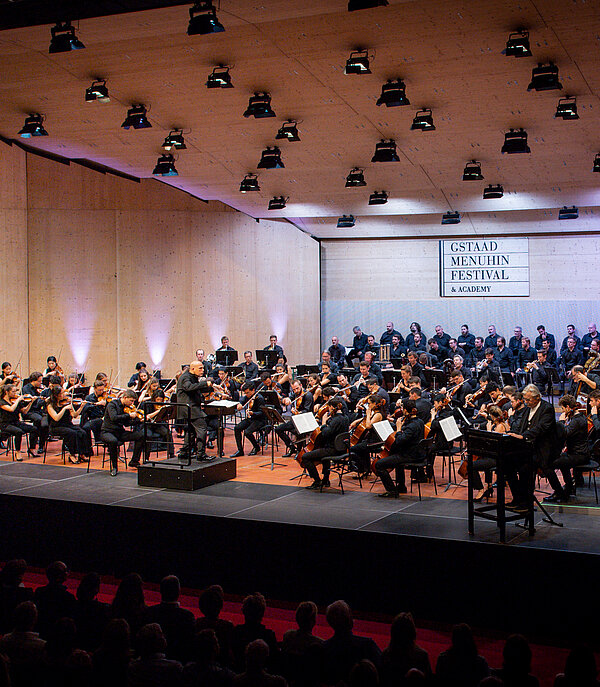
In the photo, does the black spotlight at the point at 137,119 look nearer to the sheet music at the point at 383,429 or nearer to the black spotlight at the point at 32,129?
the black spotlight at the point at 32,129

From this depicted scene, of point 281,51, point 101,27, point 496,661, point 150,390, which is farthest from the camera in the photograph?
point 150,390

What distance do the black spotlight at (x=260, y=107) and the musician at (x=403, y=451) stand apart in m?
4.53

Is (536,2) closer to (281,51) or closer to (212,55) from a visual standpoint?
(281,51)

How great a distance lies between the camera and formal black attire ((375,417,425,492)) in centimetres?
970

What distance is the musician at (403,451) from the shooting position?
9.70 meters

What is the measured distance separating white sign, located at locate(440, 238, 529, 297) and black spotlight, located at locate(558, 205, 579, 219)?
325 cm

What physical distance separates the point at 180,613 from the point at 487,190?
12686 millimetres

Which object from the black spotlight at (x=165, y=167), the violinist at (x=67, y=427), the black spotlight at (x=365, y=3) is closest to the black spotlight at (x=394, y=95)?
the black spotlight at (x=365, y=3)

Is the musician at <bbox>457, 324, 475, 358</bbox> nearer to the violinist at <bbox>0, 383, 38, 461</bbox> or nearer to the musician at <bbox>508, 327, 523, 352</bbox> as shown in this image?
the musician at <bbox>508, 327, 523, 352</bbox>

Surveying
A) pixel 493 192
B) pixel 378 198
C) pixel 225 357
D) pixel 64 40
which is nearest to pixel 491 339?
pixel 493 192

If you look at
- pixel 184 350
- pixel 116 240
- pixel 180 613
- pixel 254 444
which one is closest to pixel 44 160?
pixel 116 240

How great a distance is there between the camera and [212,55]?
33.5 feet

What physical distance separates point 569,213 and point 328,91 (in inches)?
384

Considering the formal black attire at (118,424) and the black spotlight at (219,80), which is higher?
the black spotlight at (219,80)
